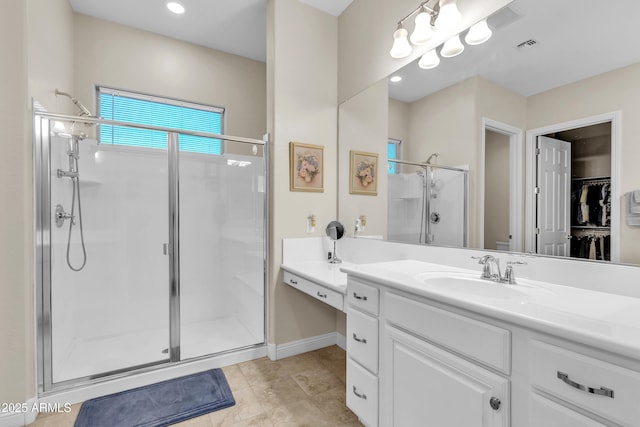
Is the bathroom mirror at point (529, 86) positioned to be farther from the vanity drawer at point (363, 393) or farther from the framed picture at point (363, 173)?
the vanity drawer at point (363, 393)

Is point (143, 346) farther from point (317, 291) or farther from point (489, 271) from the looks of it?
point (489, 271)

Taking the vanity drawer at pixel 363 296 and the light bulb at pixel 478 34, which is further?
the light bulb at pixel 478 34

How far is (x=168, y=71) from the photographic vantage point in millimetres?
2996

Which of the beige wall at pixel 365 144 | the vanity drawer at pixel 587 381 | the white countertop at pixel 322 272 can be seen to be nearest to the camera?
the vanity drawer at pixel 587 381

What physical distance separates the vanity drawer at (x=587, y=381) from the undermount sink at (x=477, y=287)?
0.35 meters

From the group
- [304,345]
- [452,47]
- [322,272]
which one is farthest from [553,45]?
[304,345]

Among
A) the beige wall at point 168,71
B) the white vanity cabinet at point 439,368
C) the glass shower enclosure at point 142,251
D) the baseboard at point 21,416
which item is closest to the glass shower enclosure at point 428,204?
the white vanity cabinet at point 439,368

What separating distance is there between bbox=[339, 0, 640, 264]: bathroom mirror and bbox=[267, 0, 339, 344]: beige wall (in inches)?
30.7

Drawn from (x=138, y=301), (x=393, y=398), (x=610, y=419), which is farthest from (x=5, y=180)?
(x=610, y=419)

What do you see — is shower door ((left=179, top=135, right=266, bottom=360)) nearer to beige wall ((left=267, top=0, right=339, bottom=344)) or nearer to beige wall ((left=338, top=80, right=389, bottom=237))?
beige wall ((left=267, top=0, right=339, bottom=344))

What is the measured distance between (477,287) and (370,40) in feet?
6.41

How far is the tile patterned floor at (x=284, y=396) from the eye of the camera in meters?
1.66

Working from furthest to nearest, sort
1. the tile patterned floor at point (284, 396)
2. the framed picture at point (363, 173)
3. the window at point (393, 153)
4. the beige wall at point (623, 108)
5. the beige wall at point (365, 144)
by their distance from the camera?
the framed picture at point (363, 173), the beige wall at point (365, 144), the window at point (393, 153), the tile patterned floor at point (284, 396), the beige wall at point (623, 108)

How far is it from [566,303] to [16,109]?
275cm
